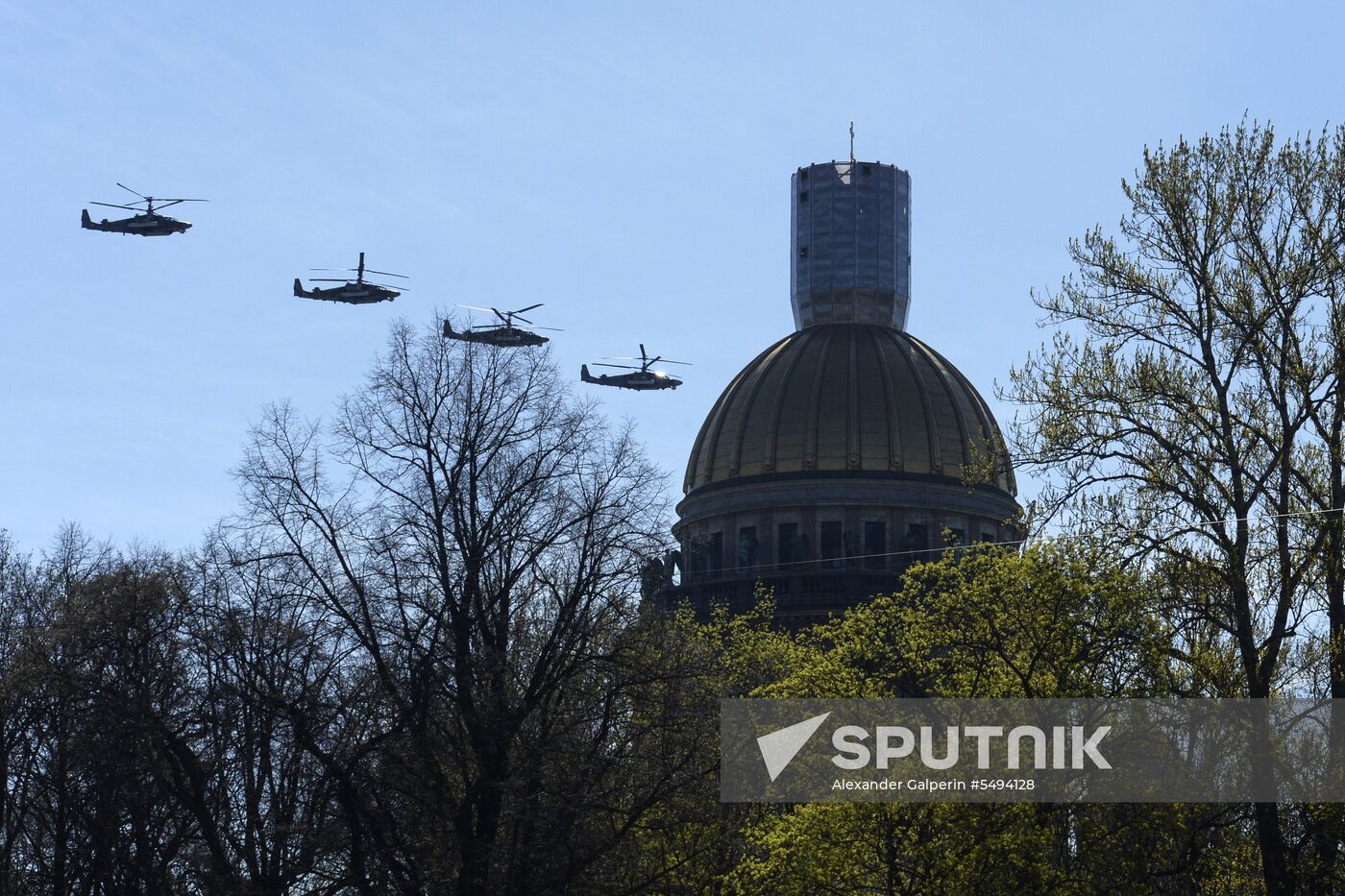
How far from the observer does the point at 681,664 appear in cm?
4150

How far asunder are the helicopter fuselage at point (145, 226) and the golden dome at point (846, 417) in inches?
1150

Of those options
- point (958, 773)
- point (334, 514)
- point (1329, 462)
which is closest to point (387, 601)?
point (334, 514)

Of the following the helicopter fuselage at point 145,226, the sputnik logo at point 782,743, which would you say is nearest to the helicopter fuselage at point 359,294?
the helicopter fuselage at point 145,226

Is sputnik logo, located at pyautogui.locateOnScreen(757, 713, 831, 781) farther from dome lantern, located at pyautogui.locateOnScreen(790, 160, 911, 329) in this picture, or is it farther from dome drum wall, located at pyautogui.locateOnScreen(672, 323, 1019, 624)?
dome lantern, located at pyautogui.locateOnScreen(790, 160, 911, 329)

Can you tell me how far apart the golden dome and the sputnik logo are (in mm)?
65517

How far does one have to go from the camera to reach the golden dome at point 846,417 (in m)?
109

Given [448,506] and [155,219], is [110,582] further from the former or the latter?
[155,219]

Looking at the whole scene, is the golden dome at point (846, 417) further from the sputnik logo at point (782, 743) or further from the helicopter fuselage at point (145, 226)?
the sputnik logo at point (782, 743)

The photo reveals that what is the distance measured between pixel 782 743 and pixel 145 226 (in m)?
68.4

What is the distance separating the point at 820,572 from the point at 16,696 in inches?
2391

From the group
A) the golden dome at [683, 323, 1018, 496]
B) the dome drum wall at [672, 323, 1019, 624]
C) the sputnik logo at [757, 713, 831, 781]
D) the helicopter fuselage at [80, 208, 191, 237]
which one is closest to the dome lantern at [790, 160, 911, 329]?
the golden dome at [683, 323, 1018, 496]

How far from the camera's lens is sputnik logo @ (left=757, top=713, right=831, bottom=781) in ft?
139

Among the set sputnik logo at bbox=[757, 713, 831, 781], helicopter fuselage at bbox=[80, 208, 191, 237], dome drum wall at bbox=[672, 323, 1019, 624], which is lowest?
sputnik logo at bbox=[757, 713, 831, 781]

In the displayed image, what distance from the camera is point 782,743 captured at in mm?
42688
